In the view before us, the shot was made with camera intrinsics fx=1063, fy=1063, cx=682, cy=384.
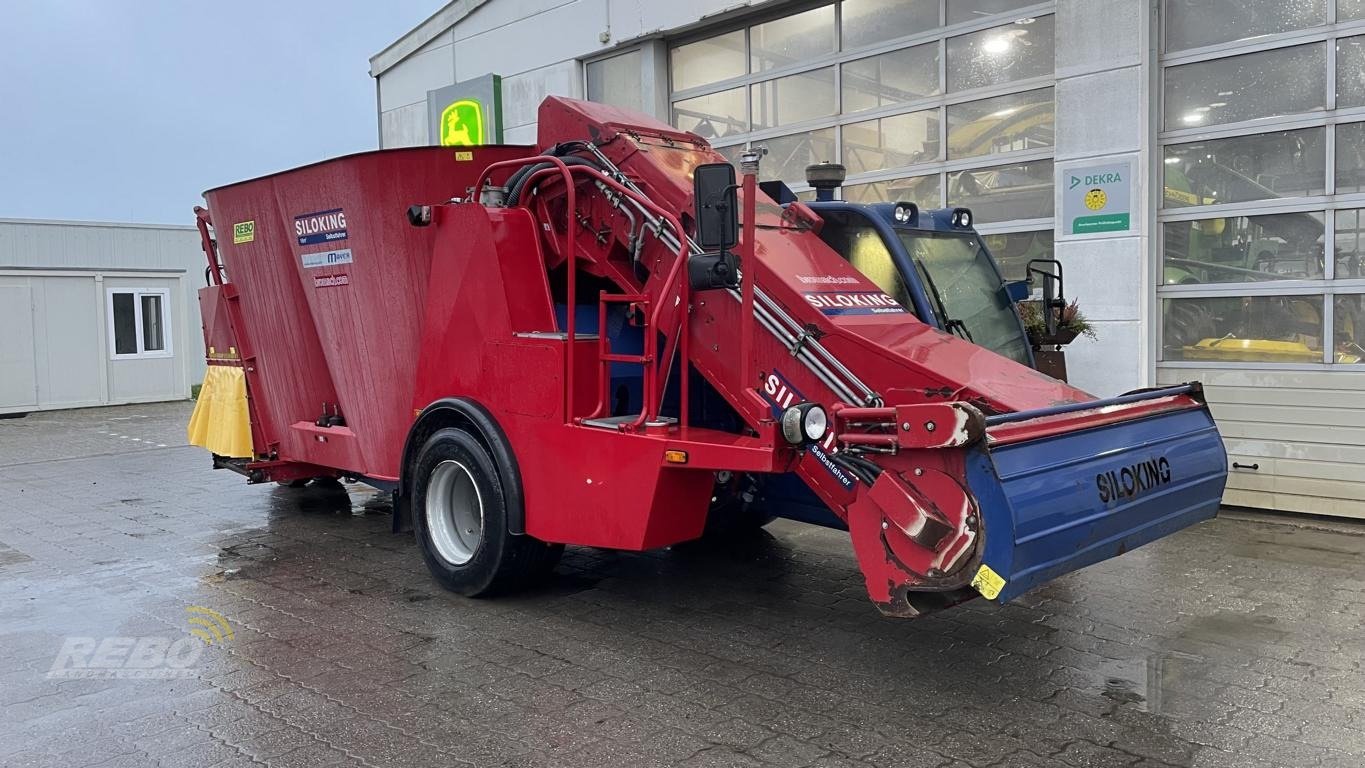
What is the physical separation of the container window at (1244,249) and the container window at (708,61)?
511 centimetres

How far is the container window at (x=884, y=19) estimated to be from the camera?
10094 mm

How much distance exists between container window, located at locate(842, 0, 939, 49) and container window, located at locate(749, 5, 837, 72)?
22 cm

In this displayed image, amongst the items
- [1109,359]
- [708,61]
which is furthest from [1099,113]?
[708,61]

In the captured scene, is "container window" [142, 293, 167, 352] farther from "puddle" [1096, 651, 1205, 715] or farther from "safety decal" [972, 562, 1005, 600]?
"safety decal" [972, 562, 1005, 600]

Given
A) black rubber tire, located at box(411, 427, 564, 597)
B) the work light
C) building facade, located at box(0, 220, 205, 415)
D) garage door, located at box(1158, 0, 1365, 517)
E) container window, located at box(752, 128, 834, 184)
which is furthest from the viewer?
building facade, located at box(0, 220, 205, 415)

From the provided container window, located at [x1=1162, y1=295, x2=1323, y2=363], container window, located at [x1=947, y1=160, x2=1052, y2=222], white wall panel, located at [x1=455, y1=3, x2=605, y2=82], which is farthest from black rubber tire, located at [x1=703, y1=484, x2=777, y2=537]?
white wall panel, located at [x1=455, y1=3, x2=605, y2=82]

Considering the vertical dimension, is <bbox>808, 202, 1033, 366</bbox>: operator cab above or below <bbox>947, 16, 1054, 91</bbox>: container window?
below

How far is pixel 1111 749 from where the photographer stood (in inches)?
151

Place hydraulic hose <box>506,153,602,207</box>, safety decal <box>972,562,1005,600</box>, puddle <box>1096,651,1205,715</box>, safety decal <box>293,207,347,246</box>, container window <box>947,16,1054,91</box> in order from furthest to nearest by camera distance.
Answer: container window <box>947,16,1054,91</box>
safety decal <box>293,207,347,246</box>
hydraulic hose <box>506,153,602,207</box>
puddle <box>1096,651,1205,715</box>
safety decal <box>972,562,1005,600</box>

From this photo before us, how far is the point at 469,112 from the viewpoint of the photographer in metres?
14.3

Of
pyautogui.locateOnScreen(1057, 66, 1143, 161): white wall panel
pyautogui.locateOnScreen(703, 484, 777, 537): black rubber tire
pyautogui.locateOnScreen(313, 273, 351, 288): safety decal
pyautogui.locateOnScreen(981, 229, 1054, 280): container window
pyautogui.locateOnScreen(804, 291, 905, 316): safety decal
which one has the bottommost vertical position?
pyautogui.locateOnScreen(703, 484, 777, 537): black rubber tire

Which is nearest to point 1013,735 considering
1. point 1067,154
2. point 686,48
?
point 1067,154

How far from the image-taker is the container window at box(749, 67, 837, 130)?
11.0m

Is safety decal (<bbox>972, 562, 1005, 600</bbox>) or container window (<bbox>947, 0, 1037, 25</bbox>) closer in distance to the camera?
safety decal (<bbox>972, 562, 1005, 600</bbox>)
